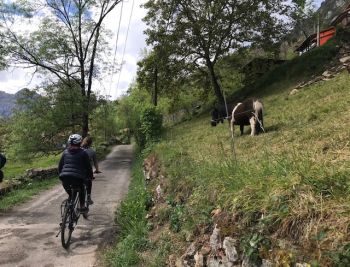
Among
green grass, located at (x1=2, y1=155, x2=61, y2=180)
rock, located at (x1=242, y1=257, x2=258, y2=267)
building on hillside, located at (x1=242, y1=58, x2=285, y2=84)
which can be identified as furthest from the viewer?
building on hillside, located at (x1=242, y1=58, x2=285, y2=84)

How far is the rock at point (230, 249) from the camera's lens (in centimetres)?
441

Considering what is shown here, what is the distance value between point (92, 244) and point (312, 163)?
5.90 m

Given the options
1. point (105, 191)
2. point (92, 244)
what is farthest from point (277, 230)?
point (105, 191)

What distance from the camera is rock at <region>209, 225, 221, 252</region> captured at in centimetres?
492

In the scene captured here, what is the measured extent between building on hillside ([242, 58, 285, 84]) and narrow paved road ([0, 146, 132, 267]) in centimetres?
2950

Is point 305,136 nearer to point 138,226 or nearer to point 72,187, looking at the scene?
point 138,226

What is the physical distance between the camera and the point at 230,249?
4.50 metres

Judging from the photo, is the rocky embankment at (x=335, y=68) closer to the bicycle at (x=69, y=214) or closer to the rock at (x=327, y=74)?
the rock at (x=327, y=74)

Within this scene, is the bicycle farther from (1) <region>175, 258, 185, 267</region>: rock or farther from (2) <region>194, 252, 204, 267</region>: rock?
(2) <region>194, 252, 204, 267</region>: rock

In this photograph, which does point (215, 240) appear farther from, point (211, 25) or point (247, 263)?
point (211, 25)

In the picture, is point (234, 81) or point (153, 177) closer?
point (153, 177)

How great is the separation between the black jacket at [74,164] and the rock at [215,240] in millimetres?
4588

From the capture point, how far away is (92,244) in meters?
9.10

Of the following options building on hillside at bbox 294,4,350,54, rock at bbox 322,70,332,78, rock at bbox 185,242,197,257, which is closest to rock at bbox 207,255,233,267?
rock at bbox 185,242,197,257
